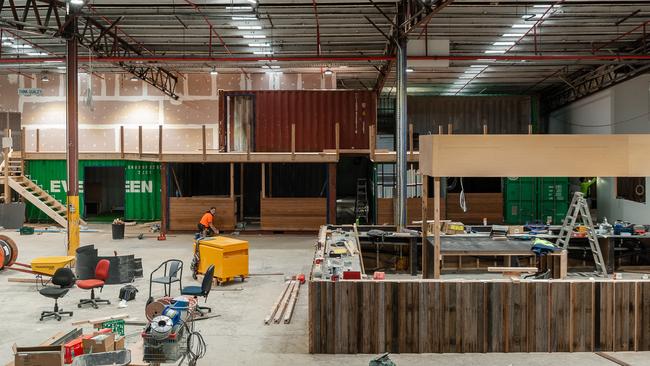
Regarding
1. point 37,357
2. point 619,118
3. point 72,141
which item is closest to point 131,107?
point 72,141

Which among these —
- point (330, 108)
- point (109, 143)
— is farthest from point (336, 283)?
point (109, 143)

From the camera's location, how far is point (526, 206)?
26938 mm

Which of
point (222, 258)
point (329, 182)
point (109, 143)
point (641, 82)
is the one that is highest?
point (641, 82)

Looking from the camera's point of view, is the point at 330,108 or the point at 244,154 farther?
the point at 330,108

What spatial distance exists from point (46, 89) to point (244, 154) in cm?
1437

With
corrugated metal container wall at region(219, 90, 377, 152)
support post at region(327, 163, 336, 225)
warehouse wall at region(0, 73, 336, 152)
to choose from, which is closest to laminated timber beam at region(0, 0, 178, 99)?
warehouse wall at region(0, 73, 336, 152)

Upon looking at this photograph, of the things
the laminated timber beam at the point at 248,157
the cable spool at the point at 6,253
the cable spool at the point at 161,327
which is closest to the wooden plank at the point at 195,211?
the laminated timber beam at the point at 248,157

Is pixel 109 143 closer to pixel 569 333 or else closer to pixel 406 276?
pixel 406 276

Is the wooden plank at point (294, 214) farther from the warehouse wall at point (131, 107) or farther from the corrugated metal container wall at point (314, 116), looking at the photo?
the warehouse wall at point (131, 107)

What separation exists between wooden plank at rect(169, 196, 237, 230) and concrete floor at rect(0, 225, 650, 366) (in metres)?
5.14

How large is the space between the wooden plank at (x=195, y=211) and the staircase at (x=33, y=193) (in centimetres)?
545

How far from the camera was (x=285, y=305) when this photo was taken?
1196 centimetres

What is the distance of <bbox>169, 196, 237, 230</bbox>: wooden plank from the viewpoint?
24.3 m

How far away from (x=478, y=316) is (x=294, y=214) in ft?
52.7
